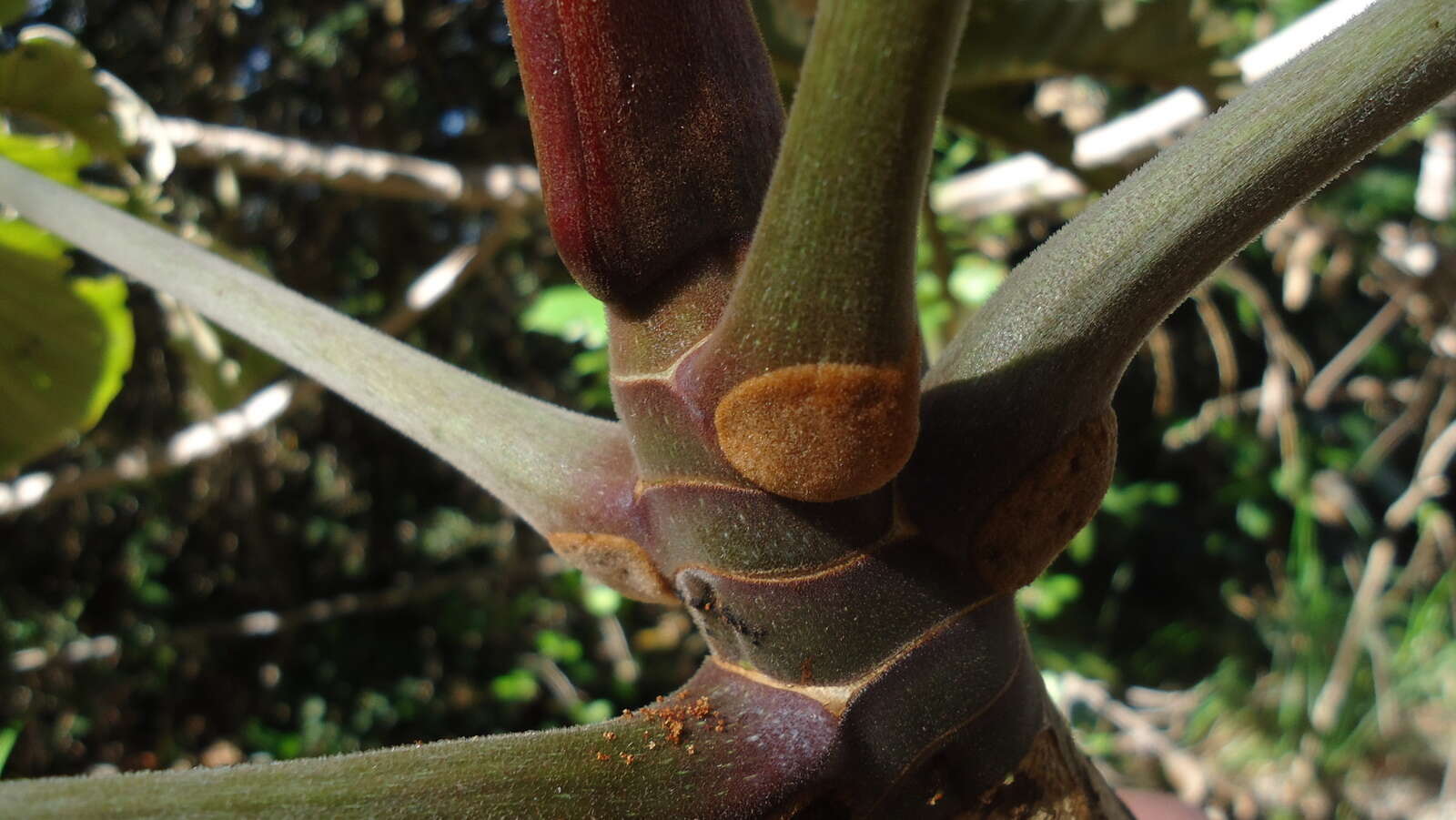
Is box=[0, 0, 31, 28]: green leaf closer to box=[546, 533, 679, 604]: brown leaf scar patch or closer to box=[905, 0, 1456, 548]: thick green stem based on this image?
box=[546, 533, 679, 604]: brown leaf scar patch

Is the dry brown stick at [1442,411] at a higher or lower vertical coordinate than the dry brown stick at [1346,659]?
higher

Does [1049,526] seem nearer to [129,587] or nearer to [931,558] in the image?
[931,558]

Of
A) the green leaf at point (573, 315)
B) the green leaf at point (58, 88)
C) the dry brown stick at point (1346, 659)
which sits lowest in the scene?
the dry brown stick at point (1346, 659)

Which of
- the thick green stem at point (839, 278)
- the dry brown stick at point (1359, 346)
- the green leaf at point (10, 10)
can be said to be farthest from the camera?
the dry brown stick at point (1359, 346)

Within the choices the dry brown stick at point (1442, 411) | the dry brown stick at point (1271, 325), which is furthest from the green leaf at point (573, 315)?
the dry brown stick at point (1442, 411)

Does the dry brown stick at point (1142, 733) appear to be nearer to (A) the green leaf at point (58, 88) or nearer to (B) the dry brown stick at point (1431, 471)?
(B) the dry brown stick at point (1431, 471)

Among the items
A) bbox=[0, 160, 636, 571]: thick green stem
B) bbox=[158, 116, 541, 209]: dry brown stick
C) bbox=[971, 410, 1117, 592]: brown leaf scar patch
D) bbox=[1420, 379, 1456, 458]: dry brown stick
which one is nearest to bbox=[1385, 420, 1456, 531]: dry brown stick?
bbox=[1420, 379, 1456, 458]: dry brown stick

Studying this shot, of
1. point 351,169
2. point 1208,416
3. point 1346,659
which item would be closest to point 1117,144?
point 351,169
